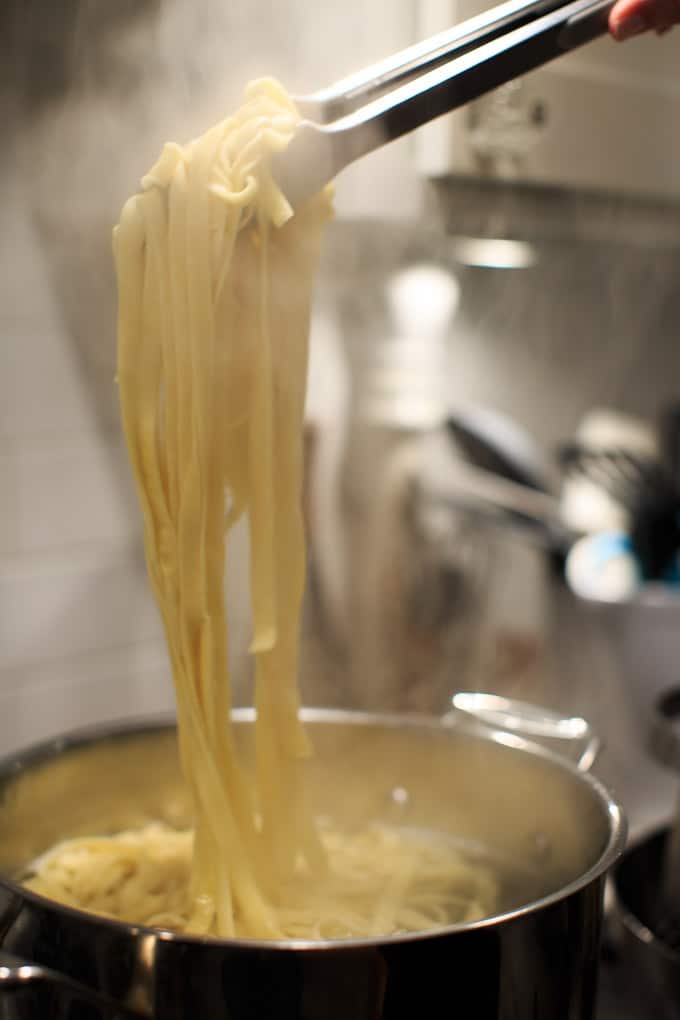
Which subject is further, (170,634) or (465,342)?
(465,342)

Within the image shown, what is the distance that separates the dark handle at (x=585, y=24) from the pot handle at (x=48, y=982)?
0.55m

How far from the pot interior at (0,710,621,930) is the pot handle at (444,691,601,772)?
5cm

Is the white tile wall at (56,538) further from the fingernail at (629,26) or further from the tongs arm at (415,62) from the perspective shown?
the fingernail at (629,26)

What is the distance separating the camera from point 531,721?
2.52ft

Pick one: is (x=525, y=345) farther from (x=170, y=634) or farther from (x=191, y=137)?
(x=170, y=634)

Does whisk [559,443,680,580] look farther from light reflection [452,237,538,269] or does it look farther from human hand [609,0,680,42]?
human hand [609,0,680,42]

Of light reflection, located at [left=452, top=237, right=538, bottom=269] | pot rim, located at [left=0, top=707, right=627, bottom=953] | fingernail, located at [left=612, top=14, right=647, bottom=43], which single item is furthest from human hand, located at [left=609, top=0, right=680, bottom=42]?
light reflection, located at [left=452, top=237, right=538, bottom=269]

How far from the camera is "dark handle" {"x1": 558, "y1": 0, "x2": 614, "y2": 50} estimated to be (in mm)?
592

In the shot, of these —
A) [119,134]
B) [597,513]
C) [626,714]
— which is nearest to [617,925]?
[626,714]

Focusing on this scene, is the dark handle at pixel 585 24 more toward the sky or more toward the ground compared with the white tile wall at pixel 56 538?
more toward the sky

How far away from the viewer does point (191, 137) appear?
800 millimetres

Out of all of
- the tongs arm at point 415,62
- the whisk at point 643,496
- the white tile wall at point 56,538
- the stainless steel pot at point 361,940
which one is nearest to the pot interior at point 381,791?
the stainless steel pot at point 361,940

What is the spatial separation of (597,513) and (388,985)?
95cm

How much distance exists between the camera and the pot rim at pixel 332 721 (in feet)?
1.45
